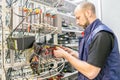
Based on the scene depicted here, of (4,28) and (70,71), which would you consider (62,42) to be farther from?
(4,28)

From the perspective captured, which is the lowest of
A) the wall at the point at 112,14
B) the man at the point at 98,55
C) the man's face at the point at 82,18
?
the man at the point at 98,55

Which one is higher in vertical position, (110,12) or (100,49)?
(110,12)

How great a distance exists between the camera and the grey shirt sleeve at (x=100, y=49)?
1.34m

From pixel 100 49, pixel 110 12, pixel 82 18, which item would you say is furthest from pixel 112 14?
pixel 100 49

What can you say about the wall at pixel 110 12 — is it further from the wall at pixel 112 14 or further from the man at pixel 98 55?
the man at pixel 98 55

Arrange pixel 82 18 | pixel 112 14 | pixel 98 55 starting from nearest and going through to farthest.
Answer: pixel 98 55 → pixel 82 18 → pixel 112 14

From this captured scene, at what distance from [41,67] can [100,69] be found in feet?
1.93

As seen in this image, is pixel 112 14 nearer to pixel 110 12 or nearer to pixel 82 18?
pixel 110 12

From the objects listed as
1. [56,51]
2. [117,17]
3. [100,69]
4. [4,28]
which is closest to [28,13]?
[4,28]

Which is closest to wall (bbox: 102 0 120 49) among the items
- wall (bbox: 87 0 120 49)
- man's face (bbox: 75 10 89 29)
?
wall (bbox: 87 0 120 49)

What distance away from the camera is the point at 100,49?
1.34m

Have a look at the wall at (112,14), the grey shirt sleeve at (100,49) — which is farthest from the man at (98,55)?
the wall at (112,14)

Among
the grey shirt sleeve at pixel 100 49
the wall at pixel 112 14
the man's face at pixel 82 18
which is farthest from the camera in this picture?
the wall at pixel 112 14

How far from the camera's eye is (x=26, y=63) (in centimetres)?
149
